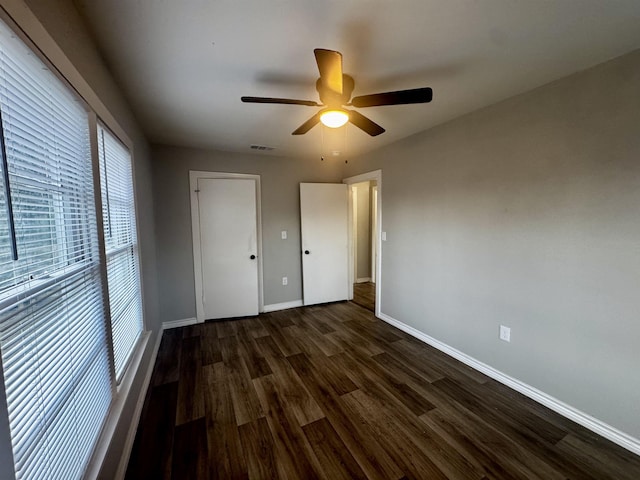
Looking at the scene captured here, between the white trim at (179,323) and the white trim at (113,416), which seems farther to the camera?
the white trim at (179,323)

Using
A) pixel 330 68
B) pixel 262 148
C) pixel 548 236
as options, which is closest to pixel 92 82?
pixel 330 68

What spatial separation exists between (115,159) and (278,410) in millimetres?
2088

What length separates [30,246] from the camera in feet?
2.74

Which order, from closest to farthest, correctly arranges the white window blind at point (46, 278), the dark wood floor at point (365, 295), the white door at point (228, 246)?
the white window blind at point (46, 278), the white door at point (228, 246), the dark wood floor at point (365, 295)

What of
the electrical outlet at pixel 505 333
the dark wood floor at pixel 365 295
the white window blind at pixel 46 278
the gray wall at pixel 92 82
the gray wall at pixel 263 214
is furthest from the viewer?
the dark wood floor at pixel 365 295

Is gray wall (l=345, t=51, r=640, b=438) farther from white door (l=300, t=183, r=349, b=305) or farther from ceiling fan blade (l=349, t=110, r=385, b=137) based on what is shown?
white door (l=300, t=183, r=349, b=305)

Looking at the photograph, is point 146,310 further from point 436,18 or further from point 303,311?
point 436,18

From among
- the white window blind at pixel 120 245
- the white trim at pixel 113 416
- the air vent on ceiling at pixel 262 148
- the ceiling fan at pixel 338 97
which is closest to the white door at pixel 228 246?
the air vent on ceiling at pixel 262 148

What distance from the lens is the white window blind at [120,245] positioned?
5.12ft

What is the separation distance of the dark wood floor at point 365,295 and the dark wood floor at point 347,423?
1338 mm

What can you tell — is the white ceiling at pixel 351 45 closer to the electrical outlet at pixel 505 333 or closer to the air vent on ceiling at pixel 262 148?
the air vent on ceiling at pixel 262 148

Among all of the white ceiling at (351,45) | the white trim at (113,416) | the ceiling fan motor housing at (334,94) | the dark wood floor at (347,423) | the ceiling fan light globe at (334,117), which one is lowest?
the dark wood floor at (347,423)

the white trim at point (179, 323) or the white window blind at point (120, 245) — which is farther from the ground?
the white window blind at point (120, 245)

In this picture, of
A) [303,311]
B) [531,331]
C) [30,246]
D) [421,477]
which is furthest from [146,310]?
[531,331]
